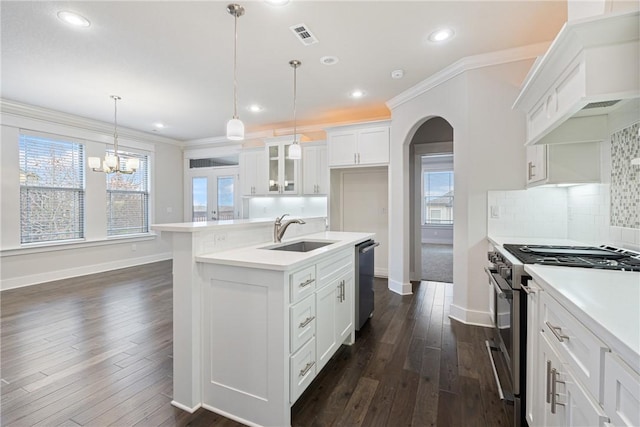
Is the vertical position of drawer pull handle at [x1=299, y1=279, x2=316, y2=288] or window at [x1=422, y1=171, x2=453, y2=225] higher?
window at [x1=422, y1=171, x2=453, y2=225]

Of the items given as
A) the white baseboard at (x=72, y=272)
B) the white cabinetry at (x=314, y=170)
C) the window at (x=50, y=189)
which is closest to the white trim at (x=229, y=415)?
the white cabinetry at (x=314, y=170)

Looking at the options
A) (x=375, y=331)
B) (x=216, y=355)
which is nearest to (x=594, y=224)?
(x=375, y=331)

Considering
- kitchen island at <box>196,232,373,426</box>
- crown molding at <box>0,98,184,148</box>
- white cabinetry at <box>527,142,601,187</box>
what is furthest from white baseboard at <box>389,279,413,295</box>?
crown molding at <box>0,98,184,148</box>

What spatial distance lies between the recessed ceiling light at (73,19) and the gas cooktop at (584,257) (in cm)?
375

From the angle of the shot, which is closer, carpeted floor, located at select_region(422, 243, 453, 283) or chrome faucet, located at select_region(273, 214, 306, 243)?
chrome faucet, located at select_region(273, 214, 306, 243)

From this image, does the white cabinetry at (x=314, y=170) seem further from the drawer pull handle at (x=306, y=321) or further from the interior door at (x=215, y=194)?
the drawer pull handle at (x=306, y=321)

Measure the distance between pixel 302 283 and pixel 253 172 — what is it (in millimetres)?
4467

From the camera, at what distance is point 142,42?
2723mm

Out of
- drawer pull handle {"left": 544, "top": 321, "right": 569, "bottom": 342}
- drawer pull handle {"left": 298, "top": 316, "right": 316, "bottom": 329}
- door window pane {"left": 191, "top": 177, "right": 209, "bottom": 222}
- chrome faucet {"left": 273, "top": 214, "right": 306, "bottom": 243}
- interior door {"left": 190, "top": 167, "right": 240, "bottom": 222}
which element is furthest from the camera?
door window pane {"left": 191, "top": 177, "right": 209, "bottom": 222}

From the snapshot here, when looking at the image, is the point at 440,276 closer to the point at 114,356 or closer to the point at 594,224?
the point at 594,224

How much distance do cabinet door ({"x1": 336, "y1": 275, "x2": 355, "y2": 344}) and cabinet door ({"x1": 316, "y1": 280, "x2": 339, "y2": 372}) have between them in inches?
3.1

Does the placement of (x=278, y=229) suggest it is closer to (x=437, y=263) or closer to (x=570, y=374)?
(x=570, y=374)

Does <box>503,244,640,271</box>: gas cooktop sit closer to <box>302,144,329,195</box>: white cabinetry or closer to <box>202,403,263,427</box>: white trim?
<box>202,403,263,427</box>: white trim

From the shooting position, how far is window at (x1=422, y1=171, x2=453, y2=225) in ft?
31.1
